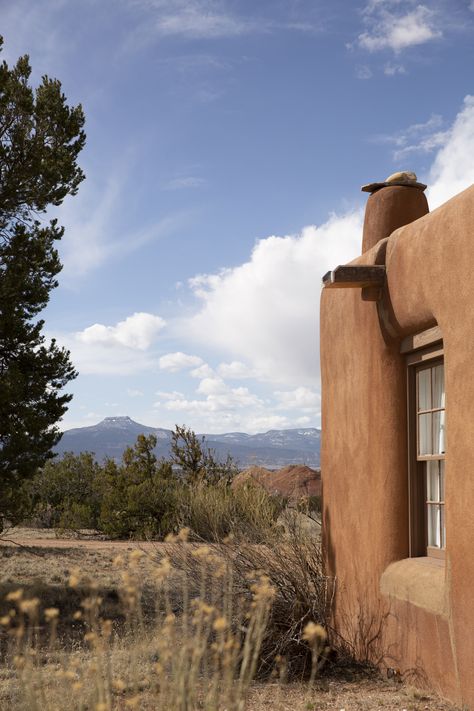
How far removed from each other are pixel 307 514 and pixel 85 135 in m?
6.80

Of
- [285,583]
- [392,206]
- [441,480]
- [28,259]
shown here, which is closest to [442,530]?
[441,480]

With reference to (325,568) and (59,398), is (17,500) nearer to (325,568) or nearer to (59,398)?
(59,398)

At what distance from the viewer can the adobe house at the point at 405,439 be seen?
18.7 ft

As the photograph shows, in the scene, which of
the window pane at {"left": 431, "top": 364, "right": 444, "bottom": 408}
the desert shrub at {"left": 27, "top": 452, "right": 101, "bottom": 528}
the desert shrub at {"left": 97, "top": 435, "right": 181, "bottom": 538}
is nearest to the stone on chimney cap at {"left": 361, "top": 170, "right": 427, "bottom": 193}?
the window pane at {"left": 431, "top": 364, "right": 444, "bottom": 408}

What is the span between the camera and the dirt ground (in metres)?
5.99

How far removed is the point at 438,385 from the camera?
6.52 m

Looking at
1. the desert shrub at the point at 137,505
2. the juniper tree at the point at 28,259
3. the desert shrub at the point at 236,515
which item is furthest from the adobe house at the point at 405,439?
the desert shrub at the point at 137,505

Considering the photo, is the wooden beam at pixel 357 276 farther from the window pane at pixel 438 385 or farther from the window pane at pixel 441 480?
the window pane at pixel 441 480

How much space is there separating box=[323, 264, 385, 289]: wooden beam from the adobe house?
10 millimetres

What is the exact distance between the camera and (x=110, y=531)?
20.4 metres

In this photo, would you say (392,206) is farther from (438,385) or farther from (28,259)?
(28,259)

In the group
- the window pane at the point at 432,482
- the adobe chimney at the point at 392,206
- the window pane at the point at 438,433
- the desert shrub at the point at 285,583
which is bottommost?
the desert shrub at the point at 285,583

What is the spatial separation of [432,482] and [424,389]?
2.52 ft

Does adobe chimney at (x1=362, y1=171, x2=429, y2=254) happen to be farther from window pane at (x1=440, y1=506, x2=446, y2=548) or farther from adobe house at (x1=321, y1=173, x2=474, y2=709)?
window pane at (x1=440, y1=506, x2=446, y2=548)
